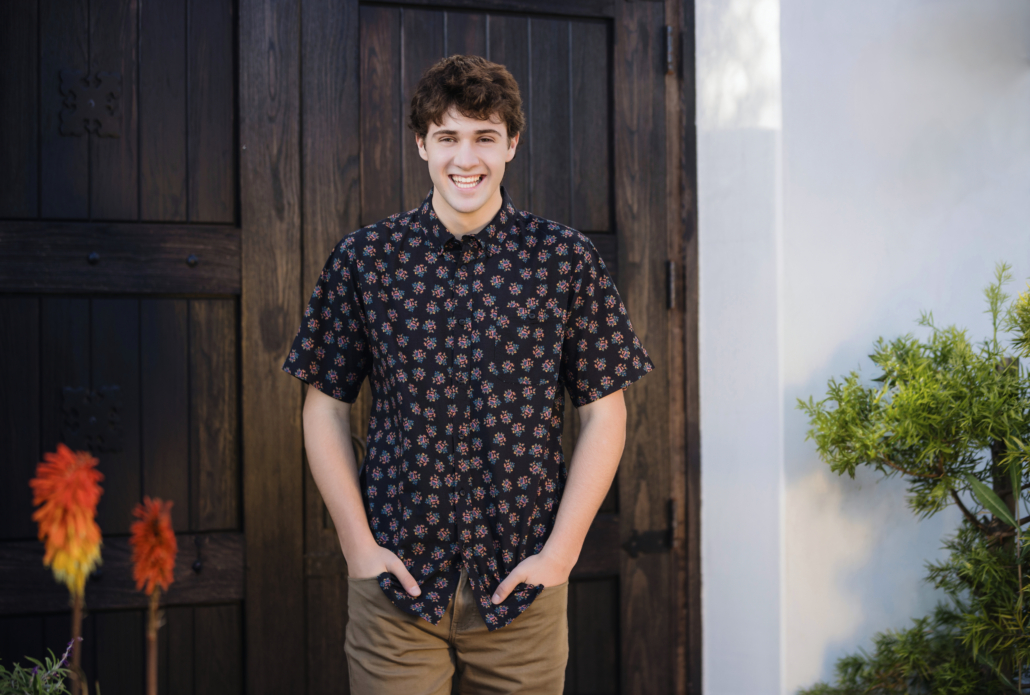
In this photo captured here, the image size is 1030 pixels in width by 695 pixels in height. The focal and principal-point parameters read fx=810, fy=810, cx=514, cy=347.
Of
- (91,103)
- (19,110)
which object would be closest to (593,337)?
(91,103)

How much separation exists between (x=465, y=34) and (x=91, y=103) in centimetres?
96

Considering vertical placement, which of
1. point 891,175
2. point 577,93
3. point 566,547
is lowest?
point 566,547

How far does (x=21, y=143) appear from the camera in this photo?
1.94 m

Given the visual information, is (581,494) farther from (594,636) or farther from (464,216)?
(594,636)

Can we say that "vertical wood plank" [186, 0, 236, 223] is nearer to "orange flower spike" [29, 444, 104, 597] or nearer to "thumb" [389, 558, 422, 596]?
"thumb" [389, 558, 422, 596]

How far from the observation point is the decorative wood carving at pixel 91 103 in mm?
1955

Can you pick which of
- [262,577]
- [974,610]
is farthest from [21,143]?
[974,610]

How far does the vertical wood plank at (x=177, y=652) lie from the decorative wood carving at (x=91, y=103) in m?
1.19

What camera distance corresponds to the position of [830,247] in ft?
6.98

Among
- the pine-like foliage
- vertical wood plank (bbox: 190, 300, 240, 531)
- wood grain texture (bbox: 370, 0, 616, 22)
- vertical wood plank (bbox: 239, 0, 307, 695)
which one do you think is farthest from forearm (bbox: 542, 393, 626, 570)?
wood grain texture (bbox: 370, 0, 616, 22)

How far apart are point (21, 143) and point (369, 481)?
4.18ft

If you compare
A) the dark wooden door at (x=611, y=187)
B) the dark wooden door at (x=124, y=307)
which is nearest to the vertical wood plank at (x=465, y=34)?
Result: the dark wooden door at (x=611, y=187)

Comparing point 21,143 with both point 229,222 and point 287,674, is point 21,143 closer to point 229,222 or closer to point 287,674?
point 229,222

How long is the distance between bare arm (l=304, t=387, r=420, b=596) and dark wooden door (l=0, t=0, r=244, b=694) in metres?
0.71
